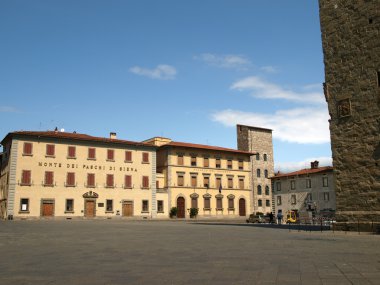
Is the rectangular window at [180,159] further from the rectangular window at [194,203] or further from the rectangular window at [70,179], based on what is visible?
the rectangular window at [70,179]

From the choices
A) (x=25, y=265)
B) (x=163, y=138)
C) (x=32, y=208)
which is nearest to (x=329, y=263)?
(x=25, y=265)

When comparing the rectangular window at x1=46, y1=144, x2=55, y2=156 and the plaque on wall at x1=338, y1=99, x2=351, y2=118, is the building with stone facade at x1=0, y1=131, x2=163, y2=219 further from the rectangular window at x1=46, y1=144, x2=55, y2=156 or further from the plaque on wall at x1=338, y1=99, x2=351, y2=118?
the plaque on wall at x1=338, y1=99, x2=351, y2=118

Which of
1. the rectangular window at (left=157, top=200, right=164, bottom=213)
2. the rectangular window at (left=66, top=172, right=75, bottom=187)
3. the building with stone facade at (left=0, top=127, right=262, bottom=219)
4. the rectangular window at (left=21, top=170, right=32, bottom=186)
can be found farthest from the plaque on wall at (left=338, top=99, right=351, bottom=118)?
the rectangular window at (left=157, top=200, right=164, bottom=213)

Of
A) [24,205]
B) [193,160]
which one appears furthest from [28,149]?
[193,160]

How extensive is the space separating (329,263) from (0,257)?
7713 mm

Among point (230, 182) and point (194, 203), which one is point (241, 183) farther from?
point (194, 203)

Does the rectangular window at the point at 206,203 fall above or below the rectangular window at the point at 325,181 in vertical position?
below

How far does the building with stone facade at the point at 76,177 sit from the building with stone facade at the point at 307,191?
21.9 meters

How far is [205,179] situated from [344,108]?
40634 millimetres

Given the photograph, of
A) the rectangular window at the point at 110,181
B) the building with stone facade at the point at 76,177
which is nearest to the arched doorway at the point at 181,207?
the building with stone facade at the point at 76,177

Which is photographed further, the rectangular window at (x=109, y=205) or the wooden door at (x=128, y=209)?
the wooden door at (x=128, y=209)

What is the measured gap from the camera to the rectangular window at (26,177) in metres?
45.8

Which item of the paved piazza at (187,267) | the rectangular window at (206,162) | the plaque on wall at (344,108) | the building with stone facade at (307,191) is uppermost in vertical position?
the rectangular window at (206,162)

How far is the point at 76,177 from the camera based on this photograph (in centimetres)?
4919
